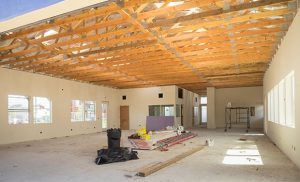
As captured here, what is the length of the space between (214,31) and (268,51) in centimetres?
317

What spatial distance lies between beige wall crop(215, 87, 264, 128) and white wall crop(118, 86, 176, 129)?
4.44 metres

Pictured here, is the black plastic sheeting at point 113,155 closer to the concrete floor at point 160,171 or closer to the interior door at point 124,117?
the concrete floor at point 160,171

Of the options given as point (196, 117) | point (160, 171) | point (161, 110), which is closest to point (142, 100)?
point (161, 110)

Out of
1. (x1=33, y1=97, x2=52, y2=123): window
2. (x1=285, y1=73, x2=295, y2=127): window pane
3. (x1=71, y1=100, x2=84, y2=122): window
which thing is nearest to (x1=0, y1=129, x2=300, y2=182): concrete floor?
(x1=285, y1=73, x2=295, y2=127): window pane

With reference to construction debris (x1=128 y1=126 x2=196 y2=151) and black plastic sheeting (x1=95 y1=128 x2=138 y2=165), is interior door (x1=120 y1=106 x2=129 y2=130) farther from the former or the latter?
black plastic sheeting (x1=95 y1=128 x2=138 y2=165)

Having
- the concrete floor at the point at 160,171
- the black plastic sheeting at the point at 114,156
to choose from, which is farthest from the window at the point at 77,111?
the black plastic sheeting at the point at 114,156

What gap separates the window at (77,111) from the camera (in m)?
13.9

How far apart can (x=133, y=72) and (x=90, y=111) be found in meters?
5.01

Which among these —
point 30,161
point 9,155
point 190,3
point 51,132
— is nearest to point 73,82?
point 51,132

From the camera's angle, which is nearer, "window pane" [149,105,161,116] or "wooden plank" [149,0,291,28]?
"wooden plank" [149,0,291,28]

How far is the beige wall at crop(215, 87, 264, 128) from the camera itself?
1756 cm

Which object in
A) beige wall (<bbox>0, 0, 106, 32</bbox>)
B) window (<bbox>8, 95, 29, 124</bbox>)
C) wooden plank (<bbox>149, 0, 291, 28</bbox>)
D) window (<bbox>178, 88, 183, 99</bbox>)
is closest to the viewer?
beige wall (<bbox>0, 0, 106, 32</bbox>)

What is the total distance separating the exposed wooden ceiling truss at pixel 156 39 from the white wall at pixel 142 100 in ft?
14.8

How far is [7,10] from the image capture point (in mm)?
1617
